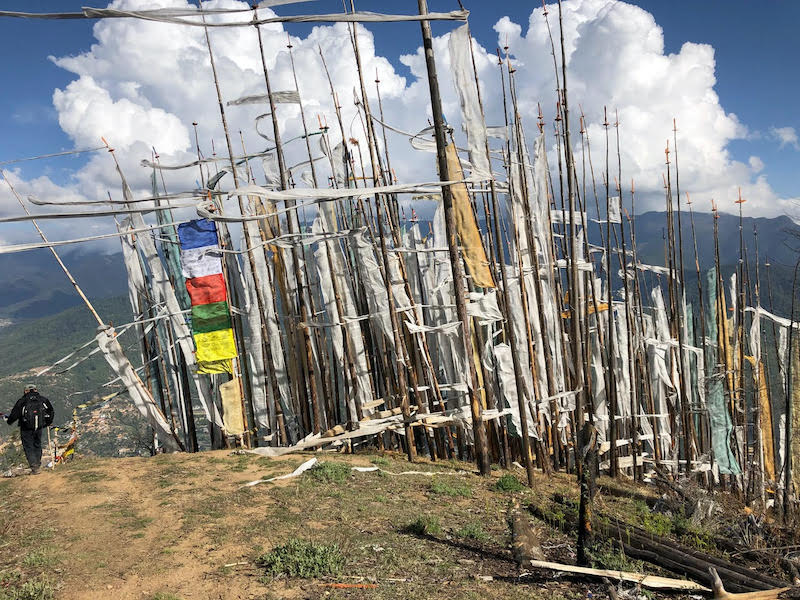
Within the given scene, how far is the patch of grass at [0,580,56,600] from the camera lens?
12.2 ft

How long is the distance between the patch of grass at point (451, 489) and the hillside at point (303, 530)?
2cm

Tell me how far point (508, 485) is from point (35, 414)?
21.7 ft

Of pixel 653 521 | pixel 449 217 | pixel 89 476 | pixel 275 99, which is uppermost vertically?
pixel 275 99

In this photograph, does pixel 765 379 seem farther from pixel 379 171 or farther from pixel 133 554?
pixel 133 554

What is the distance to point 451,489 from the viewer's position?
21.1 ft

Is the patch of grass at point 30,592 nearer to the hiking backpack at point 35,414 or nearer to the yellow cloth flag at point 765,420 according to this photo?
the hiking backpack at point 35,414

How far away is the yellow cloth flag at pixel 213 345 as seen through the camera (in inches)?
322

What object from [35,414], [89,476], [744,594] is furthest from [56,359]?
[744,594]

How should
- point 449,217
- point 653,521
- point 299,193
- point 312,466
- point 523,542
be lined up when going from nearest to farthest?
point 299,193 → point 523,542 → point 653,521 → point 449,217 → point 312,466

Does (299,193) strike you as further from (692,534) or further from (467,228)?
(692,534)

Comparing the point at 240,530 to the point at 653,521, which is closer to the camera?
the point at 240,530

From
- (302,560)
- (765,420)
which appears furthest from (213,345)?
(765,420)

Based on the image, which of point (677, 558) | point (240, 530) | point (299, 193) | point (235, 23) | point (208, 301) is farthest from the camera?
point (208, 301)

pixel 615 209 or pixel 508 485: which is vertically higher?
pixel 615 209
